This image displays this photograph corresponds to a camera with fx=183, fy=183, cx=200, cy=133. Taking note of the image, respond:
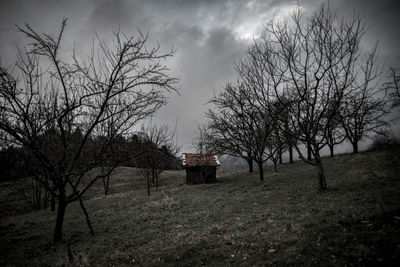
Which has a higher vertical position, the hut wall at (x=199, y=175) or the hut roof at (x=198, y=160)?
the hut roof at (x=198, y=160)

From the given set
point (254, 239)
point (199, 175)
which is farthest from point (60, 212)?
point (199, 175)

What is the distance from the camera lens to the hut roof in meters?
21.2

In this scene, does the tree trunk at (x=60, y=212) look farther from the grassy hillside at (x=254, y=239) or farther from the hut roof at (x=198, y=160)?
the hut roof at (x=198, y=160)

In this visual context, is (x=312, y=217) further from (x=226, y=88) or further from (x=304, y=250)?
(x=226, y=88)

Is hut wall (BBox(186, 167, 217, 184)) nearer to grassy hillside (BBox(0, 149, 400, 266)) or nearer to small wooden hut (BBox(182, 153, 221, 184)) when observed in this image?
small wooden hut (BBox(182, 153, 221, 184))

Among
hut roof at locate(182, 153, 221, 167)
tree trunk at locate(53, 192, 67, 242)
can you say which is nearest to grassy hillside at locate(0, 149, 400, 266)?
tree trunk at locate(53, 192, 67, 242)

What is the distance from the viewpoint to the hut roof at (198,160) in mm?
21241

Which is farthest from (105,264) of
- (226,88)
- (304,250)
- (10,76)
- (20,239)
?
(226,88)

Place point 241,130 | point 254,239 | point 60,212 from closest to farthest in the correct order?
1. point 254,239
2. point 60,212
3. point 241,130

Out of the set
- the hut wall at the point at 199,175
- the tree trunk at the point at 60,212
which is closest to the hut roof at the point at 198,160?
the hut wall at the point at 199,175

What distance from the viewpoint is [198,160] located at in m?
21.8

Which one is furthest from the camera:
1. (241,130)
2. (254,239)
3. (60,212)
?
(241,130)

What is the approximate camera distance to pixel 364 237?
3729mm

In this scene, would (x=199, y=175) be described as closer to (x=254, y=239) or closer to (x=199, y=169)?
(x=199, y=169)
